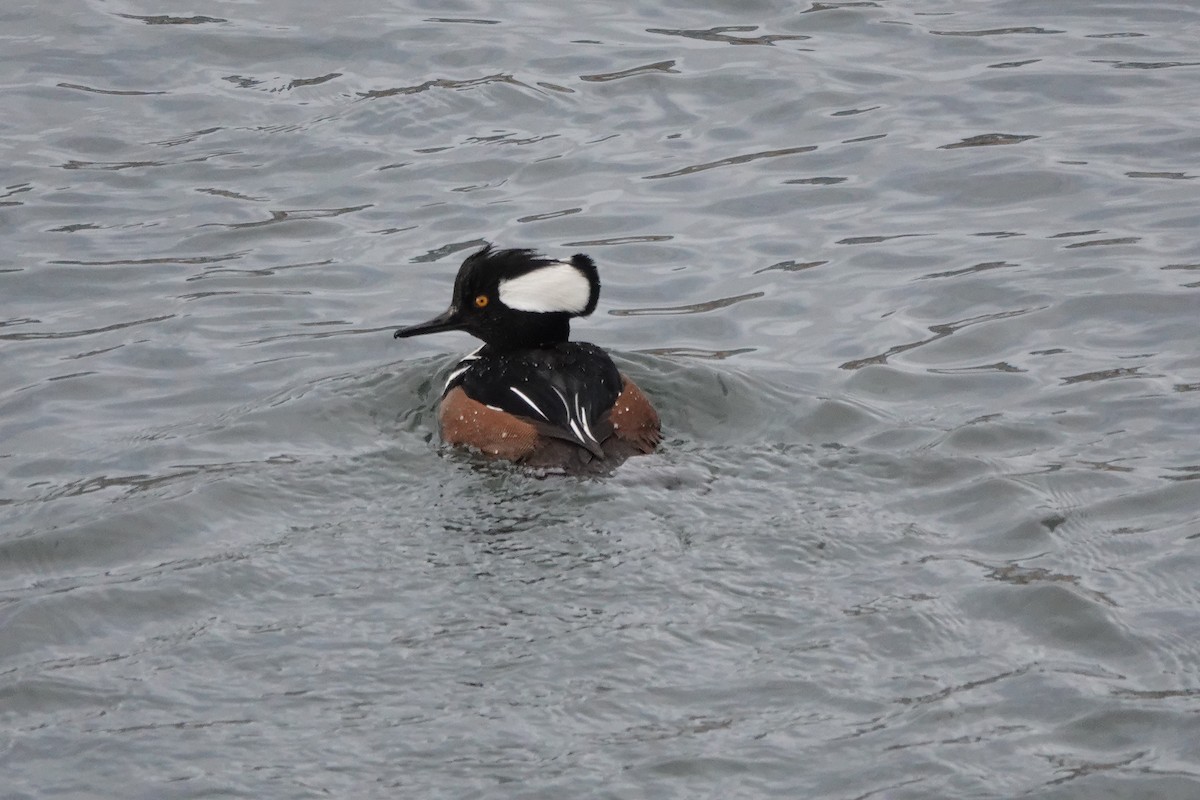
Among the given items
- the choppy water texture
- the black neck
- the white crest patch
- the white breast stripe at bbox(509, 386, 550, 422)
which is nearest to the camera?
the choppy water texture

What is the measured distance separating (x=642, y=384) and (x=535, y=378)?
945mm

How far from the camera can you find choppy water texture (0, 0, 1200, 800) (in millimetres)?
5371

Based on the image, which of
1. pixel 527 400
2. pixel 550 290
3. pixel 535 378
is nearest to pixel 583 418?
pixel 527 400

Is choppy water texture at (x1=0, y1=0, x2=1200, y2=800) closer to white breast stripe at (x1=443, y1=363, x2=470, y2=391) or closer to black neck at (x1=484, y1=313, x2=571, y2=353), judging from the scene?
white breast stripe at (x1=443, y1=363, x2=470, y2=391)

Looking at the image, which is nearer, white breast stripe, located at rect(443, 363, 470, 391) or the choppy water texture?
the choppy water texture

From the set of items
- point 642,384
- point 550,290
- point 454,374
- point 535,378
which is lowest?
point 642,384

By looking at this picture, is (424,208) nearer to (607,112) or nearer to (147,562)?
(607,112)

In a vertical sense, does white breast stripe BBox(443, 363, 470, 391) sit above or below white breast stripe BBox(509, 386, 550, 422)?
below

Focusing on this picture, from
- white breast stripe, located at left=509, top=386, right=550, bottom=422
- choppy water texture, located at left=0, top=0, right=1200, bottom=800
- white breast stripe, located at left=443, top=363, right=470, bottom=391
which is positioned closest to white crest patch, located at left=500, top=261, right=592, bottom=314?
white breast stripe, located at left=443, top=363, right=470, bottom=391

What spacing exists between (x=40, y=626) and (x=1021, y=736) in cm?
358

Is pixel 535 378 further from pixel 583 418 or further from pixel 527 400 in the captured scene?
pixel 583 418

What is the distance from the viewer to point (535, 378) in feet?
26.6

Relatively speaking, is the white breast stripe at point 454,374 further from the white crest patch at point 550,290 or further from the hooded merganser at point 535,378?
the white crest patch at point 550,290

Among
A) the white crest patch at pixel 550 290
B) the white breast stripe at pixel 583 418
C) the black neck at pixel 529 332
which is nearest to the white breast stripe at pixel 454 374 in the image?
the black neck at pixel 529 332
